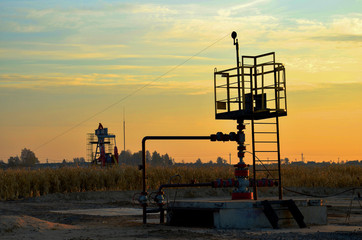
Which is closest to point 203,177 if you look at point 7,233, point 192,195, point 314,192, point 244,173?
point 192,195

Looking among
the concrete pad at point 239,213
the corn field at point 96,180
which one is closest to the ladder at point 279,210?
the concrete pad at point 239,213

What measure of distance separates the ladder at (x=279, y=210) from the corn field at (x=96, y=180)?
17.7 meters

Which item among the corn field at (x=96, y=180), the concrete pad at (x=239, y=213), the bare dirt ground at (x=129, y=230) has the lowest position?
the bare dirt ground at (x=129, y=230)

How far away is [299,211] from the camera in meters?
16.6

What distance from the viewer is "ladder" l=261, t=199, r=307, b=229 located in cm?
1608

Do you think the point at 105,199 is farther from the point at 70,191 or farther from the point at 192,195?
the point at 192,195

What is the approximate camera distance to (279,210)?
16625 millimetres

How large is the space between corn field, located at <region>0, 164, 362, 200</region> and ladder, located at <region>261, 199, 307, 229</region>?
58.0 feet

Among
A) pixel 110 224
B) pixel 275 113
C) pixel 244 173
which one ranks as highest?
pixel 275 113

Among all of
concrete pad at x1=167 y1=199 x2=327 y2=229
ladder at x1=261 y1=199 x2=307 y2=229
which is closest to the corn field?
concrete pad at x1=167 y1=199 x2=327 y2=229

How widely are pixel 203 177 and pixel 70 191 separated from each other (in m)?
8.99

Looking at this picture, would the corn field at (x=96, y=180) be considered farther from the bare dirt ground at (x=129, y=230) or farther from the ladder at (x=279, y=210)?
the ladder at (x=279, y=210)

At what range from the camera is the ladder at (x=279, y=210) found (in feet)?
52.8

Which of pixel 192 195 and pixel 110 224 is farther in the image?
pixel 192 195
